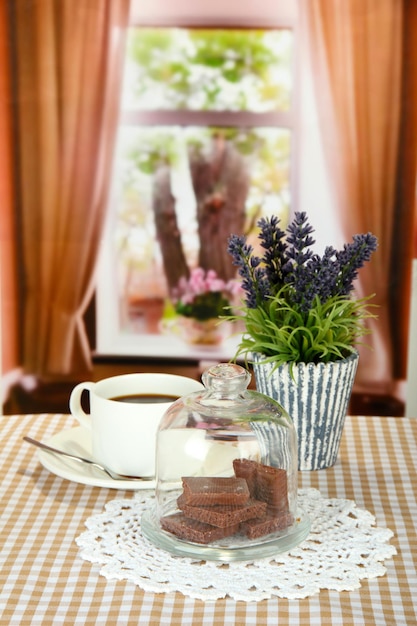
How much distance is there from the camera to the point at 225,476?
776 mm

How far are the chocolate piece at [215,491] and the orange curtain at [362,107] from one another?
2.38 meters

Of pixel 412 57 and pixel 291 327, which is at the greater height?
pixel 412 57

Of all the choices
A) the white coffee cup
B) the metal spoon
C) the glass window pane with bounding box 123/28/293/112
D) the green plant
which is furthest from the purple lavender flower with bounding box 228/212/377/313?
the glass window pane with bounding box 123/28/293/112

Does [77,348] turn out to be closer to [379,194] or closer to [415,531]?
[379,194]

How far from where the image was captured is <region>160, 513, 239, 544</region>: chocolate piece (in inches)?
29.0

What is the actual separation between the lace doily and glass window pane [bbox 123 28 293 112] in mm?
2529

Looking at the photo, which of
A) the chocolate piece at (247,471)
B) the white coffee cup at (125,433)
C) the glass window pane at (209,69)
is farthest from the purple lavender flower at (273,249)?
the glass window pane at (209,69)

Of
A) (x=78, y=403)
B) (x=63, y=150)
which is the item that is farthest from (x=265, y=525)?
(x=63, y=150)

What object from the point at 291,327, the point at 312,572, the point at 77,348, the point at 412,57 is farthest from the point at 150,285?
the point at 312,572

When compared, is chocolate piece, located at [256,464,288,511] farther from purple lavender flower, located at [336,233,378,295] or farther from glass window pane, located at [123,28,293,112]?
glass window pane, located at [123,28,293,112]

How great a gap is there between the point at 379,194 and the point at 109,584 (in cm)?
263

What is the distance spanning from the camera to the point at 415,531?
0.83m

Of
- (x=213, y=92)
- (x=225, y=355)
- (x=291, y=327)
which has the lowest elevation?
(x=225, y=355)

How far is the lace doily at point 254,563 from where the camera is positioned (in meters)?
0.69
